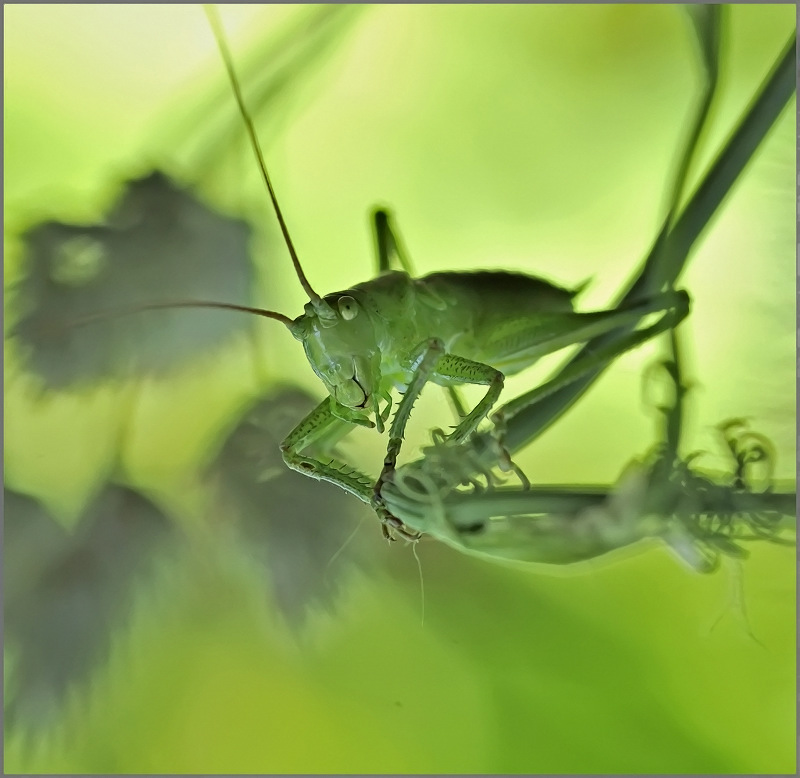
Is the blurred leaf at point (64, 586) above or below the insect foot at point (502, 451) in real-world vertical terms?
below

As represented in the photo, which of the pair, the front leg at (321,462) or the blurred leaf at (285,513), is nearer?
the front leg at (321,462)

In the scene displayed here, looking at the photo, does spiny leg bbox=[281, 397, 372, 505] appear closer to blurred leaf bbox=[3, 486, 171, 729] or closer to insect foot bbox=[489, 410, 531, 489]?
insect foot bbox=[489, 410, 531, 489]

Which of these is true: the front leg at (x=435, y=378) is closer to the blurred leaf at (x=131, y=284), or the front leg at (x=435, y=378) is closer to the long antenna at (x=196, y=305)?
the long antenna at (x=196, y=305)

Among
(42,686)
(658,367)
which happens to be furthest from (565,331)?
(42,686)

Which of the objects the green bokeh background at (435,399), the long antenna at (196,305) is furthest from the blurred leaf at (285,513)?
the long antenna at (196,305)

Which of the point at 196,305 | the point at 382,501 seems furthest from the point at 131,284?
the point at 382,501

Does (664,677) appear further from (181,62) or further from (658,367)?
(181,62)

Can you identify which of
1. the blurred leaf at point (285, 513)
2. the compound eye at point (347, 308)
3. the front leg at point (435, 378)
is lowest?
the blurred leaf at point (285, 513)

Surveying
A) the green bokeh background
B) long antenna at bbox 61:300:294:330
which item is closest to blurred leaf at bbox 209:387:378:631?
the green bokeh background
